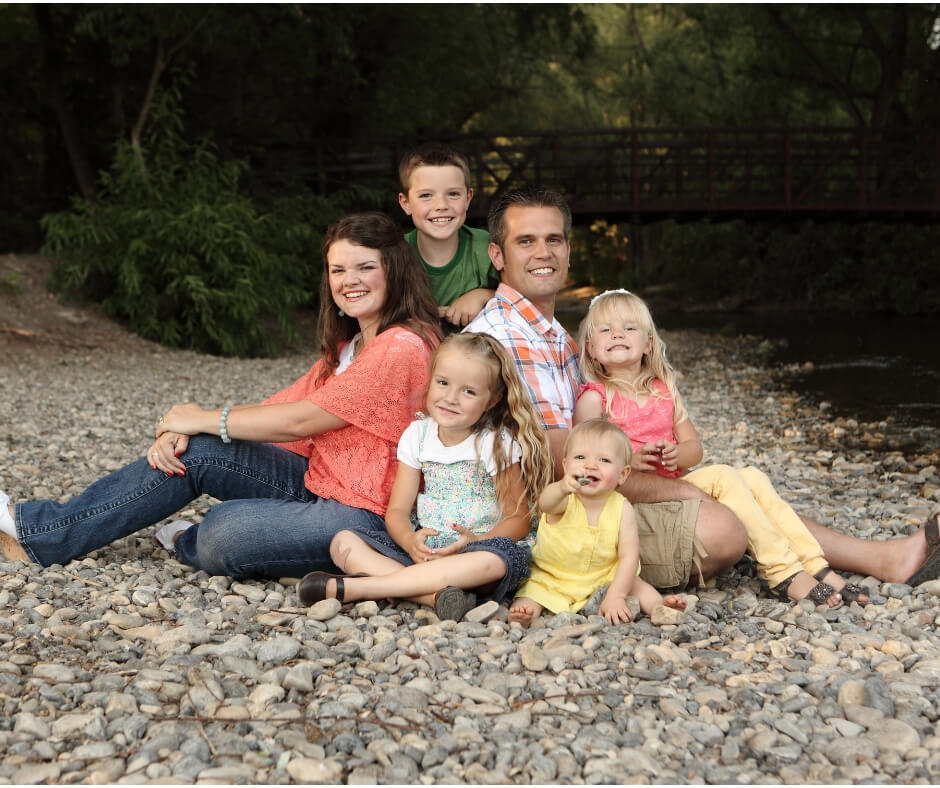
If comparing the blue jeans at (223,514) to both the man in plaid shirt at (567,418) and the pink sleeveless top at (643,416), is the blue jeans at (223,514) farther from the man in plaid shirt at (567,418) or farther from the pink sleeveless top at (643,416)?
the pink sleeveless top at (643,416)

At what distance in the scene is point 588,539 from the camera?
11.4 feet

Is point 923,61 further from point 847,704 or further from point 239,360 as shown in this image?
point 847,704

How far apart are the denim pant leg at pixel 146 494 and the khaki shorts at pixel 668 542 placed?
50.4 inches

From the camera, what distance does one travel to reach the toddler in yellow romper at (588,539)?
340cm

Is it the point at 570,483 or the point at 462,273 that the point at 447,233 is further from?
the point at 570,483

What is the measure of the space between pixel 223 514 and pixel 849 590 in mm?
2272

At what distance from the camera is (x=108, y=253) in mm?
14406

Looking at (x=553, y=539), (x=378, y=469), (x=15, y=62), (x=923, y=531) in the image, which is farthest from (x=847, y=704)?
(x=15, y=62)

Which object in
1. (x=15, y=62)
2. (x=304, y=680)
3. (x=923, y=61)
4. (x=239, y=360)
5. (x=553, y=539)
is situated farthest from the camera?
(x=923, y=61)

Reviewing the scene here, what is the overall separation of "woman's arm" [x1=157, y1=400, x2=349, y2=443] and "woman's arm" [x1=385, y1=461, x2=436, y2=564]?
12.2 inches

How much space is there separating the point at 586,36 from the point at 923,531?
55.0 ft

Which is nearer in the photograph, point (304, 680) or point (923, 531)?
point (304, 680)

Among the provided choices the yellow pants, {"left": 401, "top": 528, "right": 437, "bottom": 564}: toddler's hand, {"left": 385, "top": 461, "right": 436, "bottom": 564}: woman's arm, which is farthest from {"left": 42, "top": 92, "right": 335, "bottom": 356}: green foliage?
the yellow pants

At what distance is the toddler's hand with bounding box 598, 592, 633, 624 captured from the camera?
3.39 meters
